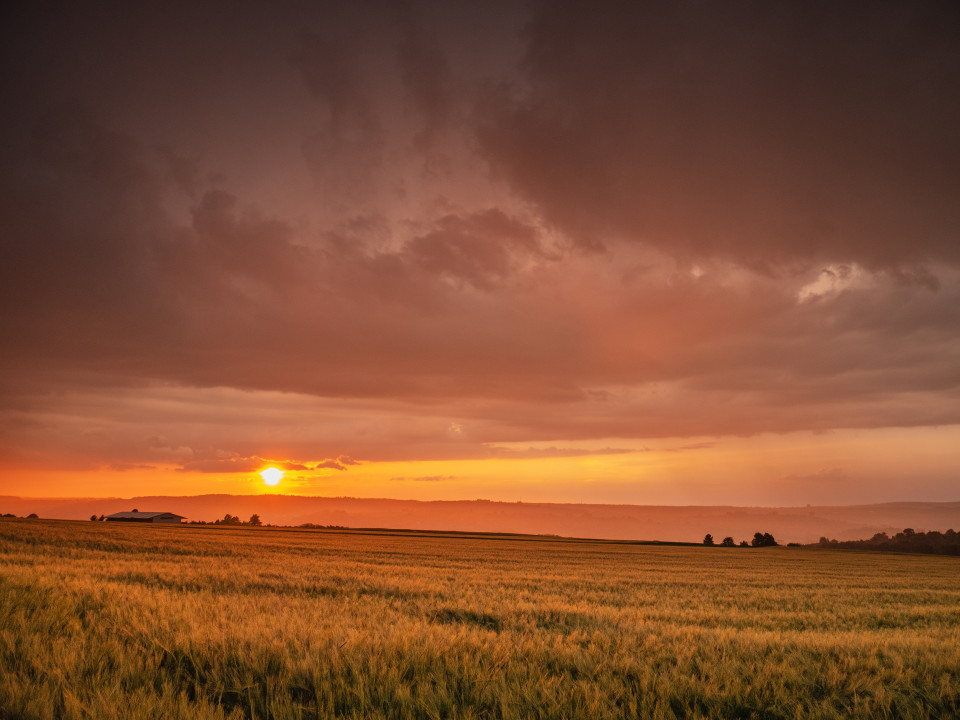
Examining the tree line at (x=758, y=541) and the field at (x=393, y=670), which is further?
the tree line at (x=758, y=541)

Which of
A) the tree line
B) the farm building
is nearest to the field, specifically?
the tree line

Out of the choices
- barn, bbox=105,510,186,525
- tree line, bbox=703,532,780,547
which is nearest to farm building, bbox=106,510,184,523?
barn, bbox=105,510,186,525

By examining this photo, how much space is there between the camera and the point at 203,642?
5.53m

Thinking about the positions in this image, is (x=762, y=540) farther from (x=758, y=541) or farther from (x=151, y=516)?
(x=151, y=516)

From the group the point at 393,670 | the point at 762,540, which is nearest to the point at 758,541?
the point at 762,540

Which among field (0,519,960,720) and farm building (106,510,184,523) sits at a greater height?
field (0,519,960,720)

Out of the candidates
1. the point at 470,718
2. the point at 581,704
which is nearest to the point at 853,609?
the point at 581,704

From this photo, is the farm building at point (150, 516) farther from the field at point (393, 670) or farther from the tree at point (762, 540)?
the field at point (393, 670)

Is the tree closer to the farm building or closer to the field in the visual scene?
the field

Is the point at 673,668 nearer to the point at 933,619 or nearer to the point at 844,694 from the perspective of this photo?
the point at 844,694

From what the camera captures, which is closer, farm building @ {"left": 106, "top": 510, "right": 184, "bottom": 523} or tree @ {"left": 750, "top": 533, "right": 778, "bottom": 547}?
tree @ {"left": 750, "top": 533, "right": 778, "bottom": 547}

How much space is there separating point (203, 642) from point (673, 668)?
16.0 ft

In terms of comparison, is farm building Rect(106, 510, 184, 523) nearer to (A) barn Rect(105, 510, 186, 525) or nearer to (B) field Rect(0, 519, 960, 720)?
(A) barn Rect(105, 510, 186, 525)

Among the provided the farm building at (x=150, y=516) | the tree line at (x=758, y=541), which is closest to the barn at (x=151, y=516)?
the farm building at (x=150, y=516)
